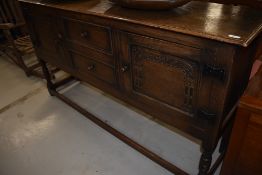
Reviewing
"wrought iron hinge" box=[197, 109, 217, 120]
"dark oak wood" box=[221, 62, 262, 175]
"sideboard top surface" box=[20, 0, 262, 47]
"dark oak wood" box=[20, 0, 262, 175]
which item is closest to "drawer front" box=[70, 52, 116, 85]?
"dark oak wood" box=[20, 0, 262, 175]

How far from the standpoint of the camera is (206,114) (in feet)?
2.99

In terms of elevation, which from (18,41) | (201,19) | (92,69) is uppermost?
(201,19)

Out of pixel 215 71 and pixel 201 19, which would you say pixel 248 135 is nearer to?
pixel 215 71

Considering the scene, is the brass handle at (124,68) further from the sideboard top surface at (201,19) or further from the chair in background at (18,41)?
the chair in background at (18,41)

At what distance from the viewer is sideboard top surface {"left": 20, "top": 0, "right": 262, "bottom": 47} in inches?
29.0

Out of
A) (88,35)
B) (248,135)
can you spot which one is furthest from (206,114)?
(88,35)

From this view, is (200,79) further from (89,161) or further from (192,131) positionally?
(89,161)

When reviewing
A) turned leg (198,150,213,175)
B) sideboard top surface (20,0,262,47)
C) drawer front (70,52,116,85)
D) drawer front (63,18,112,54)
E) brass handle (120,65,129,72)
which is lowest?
turned leg (198,150,213,175)

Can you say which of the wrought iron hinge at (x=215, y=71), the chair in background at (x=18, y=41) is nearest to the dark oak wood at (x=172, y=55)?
the wrought iron hinge at (x=215, y=71)

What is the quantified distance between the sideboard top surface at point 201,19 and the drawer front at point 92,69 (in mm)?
311

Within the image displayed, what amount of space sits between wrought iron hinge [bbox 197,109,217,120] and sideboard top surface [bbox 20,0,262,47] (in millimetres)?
321

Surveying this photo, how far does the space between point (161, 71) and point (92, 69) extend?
54 centimetres

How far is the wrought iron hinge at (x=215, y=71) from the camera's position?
787 millimetres

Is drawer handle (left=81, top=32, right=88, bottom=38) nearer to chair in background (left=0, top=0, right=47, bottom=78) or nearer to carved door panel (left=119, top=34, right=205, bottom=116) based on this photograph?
carved door panel (left=119, top=34, right=205, bottom=116)
